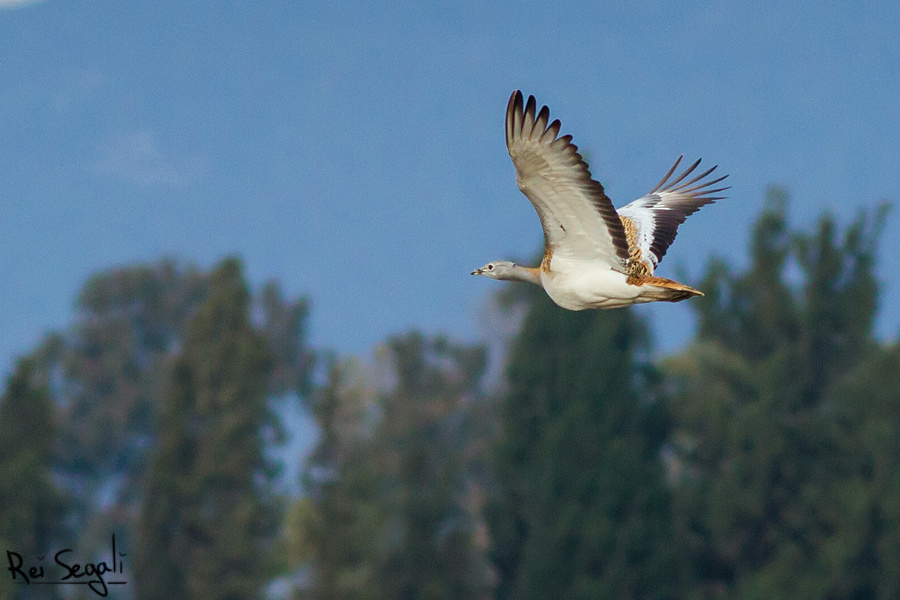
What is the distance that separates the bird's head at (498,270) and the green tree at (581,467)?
73.5ft

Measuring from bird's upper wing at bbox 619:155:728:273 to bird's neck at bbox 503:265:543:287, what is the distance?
96cm

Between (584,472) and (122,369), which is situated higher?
(122,369)

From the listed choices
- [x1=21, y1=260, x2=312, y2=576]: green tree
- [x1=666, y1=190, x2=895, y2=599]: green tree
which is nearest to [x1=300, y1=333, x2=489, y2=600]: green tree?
[x1=666, y1=190, x2=895, y2=599]: green tree

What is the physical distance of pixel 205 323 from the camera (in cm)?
4050

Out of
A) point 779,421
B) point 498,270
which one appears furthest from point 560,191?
point 779,421

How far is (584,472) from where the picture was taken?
116 feet

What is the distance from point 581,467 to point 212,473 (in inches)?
384

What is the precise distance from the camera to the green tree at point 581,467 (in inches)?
1335

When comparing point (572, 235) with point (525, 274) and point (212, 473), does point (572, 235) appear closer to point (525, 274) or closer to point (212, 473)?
point (525, 274)

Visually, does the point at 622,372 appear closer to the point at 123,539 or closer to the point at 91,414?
the point at 123,539

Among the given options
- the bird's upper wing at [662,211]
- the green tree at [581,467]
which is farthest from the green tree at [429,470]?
the bird's upper wing at [662,211]

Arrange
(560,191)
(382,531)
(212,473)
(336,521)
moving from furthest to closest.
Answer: (212,473), (382,531), (336,521), (560,191)

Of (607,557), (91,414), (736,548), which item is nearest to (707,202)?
(607,557)

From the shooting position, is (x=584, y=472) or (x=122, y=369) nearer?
(x=584, y=472)
